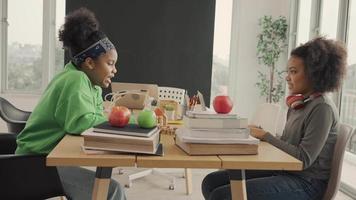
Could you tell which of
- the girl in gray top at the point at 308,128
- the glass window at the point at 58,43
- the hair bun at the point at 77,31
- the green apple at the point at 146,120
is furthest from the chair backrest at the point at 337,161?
the glass window at the point at 58,43

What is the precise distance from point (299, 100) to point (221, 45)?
11.6ft

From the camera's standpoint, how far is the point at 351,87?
3.93 m

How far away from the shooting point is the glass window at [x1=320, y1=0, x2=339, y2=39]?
398cm

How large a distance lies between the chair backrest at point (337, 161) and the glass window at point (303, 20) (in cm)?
321

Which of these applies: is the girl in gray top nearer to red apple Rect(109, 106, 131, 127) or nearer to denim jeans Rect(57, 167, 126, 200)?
denim jeans Rect(57, 167, 126, 200)

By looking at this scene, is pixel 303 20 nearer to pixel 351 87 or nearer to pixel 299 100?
pixel 351 87

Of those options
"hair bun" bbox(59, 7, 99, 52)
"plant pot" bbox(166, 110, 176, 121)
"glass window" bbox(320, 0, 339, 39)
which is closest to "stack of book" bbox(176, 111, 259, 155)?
"hair bun" bbox(59, 7, 99, 52)

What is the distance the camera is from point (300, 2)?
486cm

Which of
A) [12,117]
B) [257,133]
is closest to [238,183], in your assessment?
[257,133]

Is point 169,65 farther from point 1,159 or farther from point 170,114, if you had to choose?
point 1,159

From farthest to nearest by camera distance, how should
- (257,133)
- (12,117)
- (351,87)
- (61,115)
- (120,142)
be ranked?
(351,87)
(12,117)
(257,133)
(61,115)
(120,142)

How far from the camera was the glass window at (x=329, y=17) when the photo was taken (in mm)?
3977

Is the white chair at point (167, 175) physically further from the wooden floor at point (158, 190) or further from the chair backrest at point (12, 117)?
the chair backrest at point (12, 117)

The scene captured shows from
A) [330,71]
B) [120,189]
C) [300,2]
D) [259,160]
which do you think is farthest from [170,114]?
[300,2]
